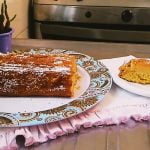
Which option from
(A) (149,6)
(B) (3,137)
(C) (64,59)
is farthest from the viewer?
(A) (149,6)

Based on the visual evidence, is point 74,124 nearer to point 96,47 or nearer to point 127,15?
point 96,47

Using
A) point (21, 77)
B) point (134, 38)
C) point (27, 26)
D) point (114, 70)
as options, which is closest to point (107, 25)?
point (134, 38)

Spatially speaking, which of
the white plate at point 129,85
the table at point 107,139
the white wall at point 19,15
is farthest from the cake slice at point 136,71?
the white wall at point 19,15

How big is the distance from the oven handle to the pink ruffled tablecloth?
0.75 metres

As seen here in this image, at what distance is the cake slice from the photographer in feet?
2.23

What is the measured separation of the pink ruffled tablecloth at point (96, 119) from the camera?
1.72 ft

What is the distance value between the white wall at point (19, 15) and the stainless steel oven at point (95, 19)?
6cm

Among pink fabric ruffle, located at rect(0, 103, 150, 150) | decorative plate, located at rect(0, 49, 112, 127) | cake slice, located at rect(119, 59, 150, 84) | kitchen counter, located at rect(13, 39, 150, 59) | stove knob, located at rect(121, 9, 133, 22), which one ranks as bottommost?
pink fabric ruffle, located at rect(0, 103, 150, 150)

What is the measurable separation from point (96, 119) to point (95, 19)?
0.90 meters

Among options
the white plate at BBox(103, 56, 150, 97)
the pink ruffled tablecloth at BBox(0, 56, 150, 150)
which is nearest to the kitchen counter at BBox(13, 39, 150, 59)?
the white plate at BBox(103, 56, 150, 97)

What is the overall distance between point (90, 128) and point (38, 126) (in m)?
0.09

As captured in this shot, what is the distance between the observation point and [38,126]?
55 centimetres

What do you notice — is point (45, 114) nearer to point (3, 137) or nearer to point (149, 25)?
point (3, 137)

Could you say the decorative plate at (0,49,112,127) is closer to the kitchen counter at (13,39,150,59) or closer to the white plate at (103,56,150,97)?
the white plate at (103,56,150,97)
